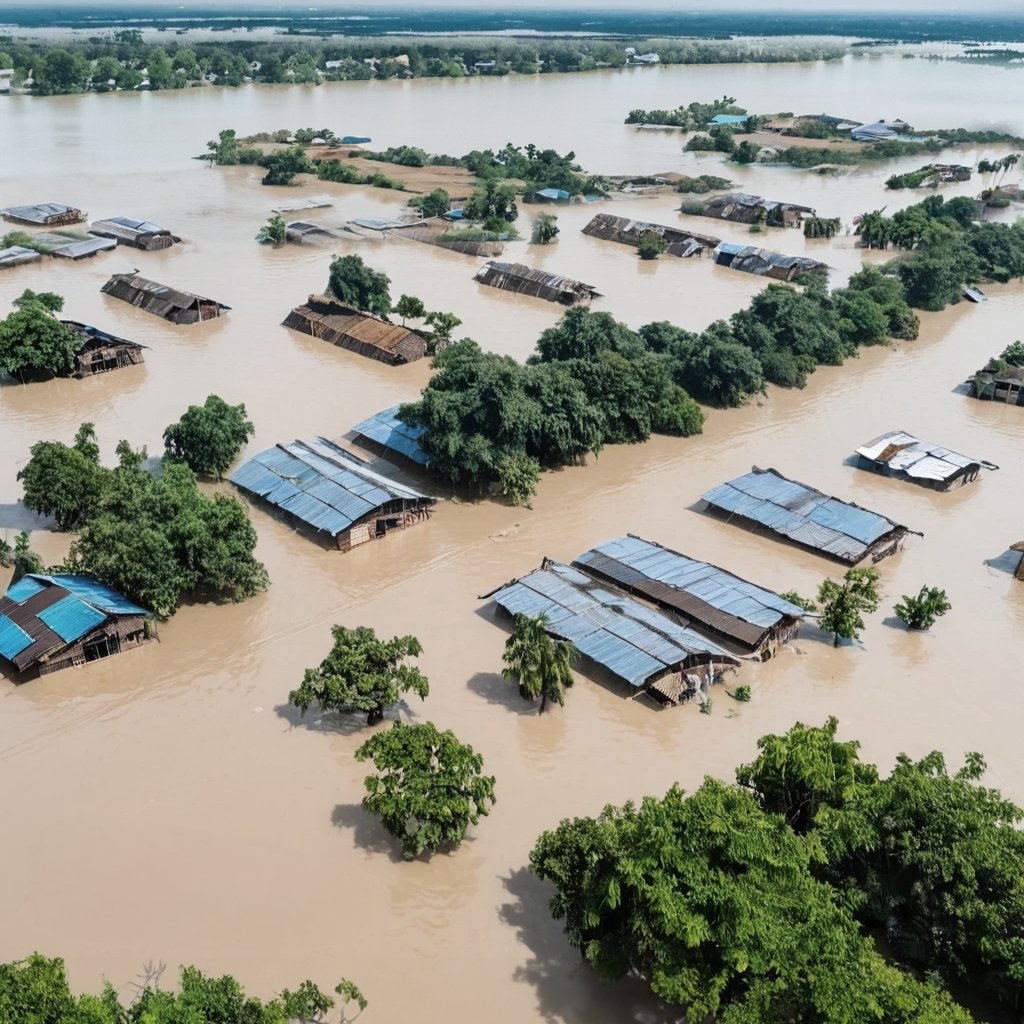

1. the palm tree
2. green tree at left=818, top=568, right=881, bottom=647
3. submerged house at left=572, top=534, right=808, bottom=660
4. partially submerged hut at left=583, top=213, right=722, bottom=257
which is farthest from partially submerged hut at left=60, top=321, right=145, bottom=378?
partially submerged hut at left=583, top=213, right=722, bottom=257

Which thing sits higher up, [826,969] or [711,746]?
[826,969]

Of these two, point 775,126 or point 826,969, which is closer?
point 826,969

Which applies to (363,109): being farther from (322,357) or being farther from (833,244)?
(322,357)

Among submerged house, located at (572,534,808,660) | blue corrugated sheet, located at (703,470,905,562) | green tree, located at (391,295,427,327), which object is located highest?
green tree, located at (391,295,427,327)

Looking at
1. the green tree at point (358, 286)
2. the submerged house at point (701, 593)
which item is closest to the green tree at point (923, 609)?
the submerged house at point (701, 593)

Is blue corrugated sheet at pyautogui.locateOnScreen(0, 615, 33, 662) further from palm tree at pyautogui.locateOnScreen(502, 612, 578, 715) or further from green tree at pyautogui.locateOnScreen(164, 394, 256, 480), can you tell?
palm tree at pyautogui.locateOnScreen(502, 612, 578, 715)

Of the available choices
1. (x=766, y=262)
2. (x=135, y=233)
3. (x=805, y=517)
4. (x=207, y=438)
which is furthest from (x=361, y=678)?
(x=135, y=233)

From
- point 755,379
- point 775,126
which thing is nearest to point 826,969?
point 755,379

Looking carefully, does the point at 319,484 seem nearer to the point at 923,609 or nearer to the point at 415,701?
the point at 415,701
